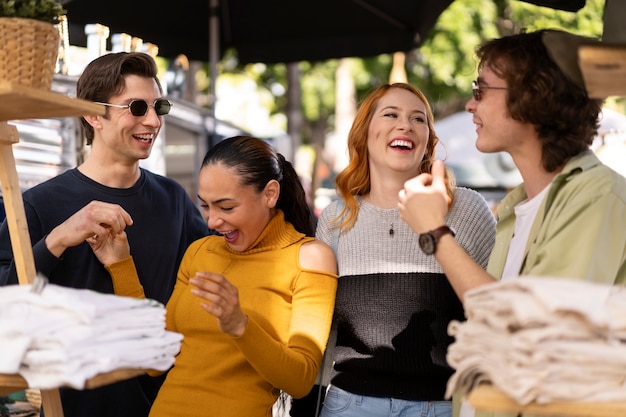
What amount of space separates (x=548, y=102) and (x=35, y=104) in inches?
51.8

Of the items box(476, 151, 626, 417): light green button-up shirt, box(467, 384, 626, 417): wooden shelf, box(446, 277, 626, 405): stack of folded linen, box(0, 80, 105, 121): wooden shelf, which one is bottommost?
box(467, 384, 626, 417): wooden shelf

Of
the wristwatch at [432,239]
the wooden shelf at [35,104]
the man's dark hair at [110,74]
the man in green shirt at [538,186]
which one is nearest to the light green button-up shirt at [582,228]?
the man in green shirt at [538,186]

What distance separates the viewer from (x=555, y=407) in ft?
6.14

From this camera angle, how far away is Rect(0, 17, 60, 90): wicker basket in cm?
226

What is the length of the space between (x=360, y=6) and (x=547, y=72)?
11.8 feet

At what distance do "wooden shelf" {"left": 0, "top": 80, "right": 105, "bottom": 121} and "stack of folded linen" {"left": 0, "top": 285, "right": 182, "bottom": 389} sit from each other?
0.45 m

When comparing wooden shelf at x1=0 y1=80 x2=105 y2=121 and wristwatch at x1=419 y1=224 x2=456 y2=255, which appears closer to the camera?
wooden shelf at x1=0 y1=80 x2=105 y2=121

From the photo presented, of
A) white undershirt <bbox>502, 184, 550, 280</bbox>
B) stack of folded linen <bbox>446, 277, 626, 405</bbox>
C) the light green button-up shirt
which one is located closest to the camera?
stack of folded linen <bbox>446, 277, 626, 405</bbox>

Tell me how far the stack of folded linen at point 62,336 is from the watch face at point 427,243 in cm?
75

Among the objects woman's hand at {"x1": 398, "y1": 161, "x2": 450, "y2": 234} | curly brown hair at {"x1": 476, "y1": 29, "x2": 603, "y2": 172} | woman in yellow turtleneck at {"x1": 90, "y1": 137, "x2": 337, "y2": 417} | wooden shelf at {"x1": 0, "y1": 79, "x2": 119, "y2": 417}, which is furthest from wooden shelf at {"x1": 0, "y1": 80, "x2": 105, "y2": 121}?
curly brown hair at {"x1": 476, "y1": 29, "x2": 603, "y2": 172}

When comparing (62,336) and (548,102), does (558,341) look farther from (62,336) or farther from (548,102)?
(62,336)

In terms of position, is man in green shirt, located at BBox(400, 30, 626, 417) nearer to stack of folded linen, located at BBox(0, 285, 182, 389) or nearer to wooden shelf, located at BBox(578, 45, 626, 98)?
wooden shelf, located at BBox(578, 45, 626, 98)

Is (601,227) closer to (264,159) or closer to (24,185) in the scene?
(264,159)

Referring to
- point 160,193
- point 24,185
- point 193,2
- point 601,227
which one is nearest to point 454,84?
point 193,2
